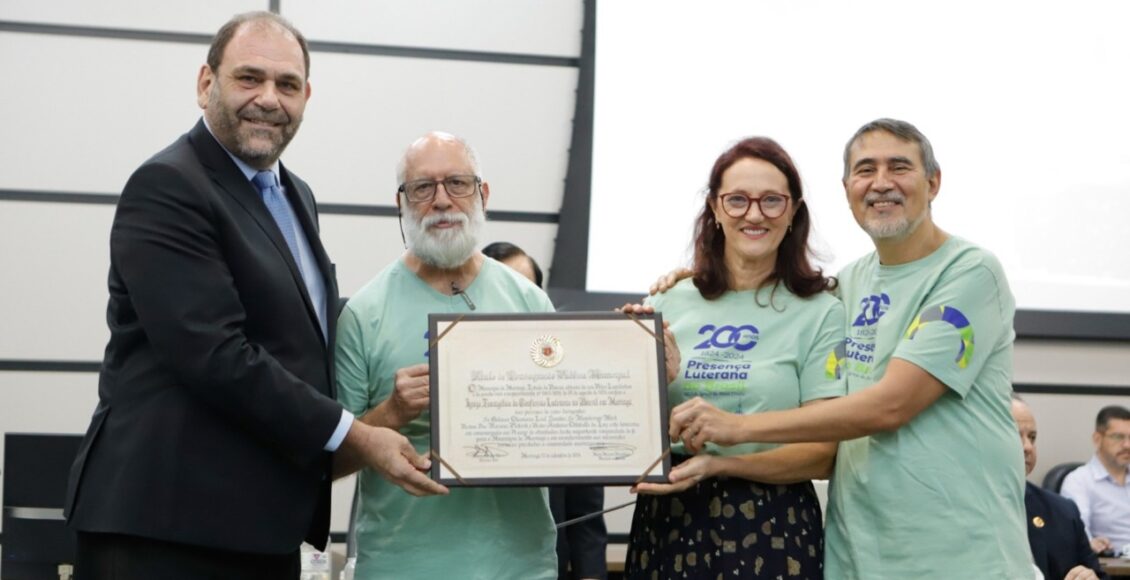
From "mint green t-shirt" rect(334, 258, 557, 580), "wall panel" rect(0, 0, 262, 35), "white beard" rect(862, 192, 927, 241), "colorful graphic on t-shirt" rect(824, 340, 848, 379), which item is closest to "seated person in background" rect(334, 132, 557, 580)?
"mint green t-shirt" rect(334, 258, 557, 580)

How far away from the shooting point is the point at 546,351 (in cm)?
248

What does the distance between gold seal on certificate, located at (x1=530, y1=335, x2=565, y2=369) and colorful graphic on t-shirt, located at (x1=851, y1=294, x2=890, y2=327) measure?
2.17 ft

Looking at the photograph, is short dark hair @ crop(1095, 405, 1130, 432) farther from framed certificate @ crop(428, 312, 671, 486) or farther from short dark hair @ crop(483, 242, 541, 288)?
framed certificate @ crop(428, 312, 671, 486)

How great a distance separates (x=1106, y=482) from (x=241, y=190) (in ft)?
14.2

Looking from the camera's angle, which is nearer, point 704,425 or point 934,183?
point 704,425

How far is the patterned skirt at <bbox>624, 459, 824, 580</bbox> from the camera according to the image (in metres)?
2.48

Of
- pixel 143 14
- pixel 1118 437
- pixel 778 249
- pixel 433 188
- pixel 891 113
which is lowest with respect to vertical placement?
pixel 1118 437

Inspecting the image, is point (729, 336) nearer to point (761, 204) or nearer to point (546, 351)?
point (761, 204)

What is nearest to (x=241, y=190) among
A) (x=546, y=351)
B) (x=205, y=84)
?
(x=205, y=84)

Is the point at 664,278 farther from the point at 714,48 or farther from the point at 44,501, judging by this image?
the point at 714,48

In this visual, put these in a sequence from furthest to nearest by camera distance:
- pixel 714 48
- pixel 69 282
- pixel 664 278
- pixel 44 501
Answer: pixel 714 48 → pixel 69 282 → pixel 44 501 → pixel 664 278

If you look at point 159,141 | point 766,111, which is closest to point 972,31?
point 766,111

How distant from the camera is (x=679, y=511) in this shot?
2.56 meters

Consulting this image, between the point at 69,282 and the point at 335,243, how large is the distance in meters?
1.06
